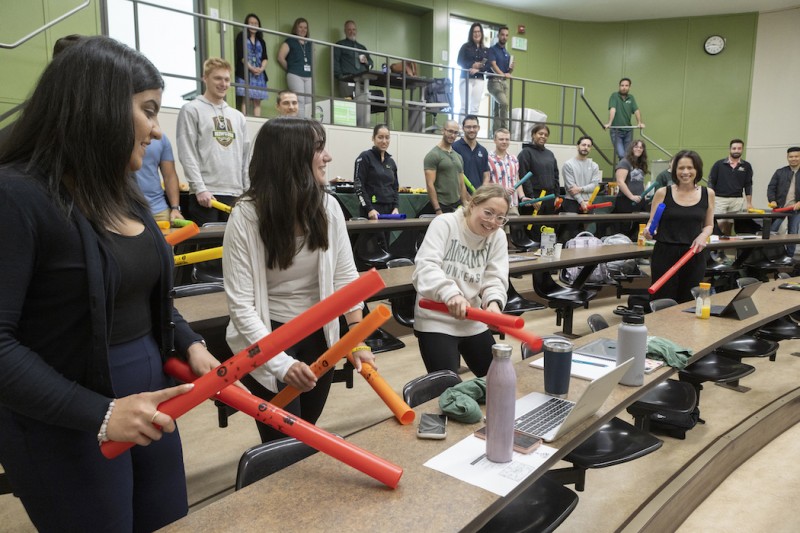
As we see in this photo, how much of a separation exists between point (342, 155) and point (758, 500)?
6.77 metres

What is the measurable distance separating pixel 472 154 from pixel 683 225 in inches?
119

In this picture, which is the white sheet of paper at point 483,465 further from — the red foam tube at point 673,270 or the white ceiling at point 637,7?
the white ceiling at point 637,7

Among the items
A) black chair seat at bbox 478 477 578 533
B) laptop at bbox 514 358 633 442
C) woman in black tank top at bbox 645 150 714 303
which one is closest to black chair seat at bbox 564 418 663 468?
black chair seat at bbox 478 477 578 533

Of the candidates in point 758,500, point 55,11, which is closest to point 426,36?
point 55,11

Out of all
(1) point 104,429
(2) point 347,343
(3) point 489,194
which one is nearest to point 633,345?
(3) point 489,194

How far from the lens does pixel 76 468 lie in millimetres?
1040

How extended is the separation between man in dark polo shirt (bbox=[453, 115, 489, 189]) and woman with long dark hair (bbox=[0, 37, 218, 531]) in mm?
5724

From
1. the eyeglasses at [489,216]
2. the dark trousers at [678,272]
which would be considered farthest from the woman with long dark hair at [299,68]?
the eyeglasses at [489,216]

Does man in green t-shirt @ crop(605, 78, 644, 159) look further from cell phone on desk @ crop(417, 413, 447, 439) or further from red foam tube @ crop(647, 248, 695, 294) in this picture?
cell phone on desk @ crop(417, 413, 447, 439)

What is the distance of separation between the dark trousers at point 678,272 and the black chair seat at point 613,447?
2476 mm

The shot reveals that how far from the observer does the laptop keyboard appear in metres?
1.49

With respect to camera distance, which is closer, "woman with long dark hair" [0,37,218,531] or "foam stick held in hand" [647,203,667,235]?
"woman with long dark hair" [0,37,218,531]

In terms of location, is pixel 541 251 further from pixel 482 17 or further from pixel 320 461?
pixel 482 17

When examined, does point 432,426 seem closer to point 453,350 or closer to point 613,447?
point 613,447
